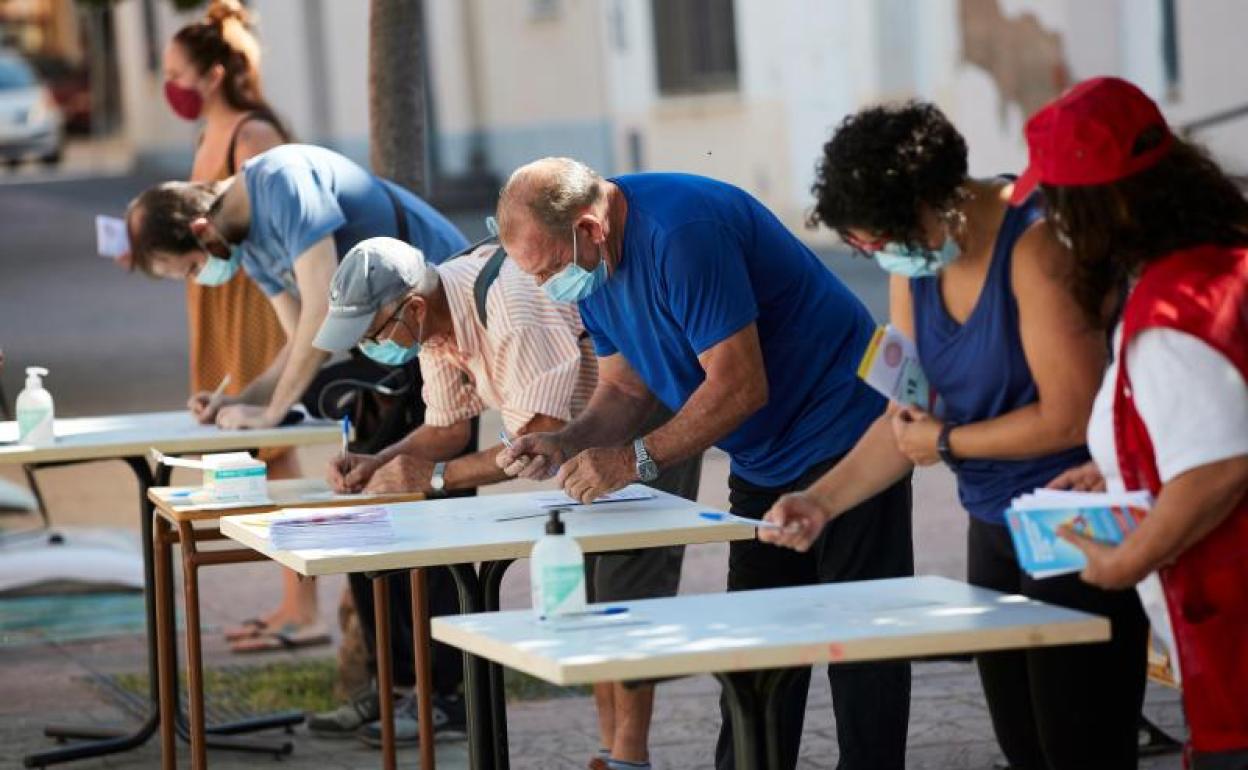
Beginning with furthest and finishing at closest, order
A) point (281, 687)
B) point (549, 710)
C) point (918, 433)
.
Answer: point (281, 687)
point (549, 710)
point (918, 433)

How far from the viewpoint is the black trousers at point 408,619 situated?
6398 millimetres

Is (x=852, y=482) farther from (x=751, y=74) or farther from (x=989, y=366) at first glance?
(x=751, y=74)

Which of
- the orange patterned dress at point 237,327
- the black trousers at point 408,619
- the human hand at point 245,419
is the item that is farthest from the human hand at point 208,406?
the orange patterned dress at point 237,327

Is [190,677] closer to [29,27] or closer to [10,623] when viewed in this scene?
[10,623]

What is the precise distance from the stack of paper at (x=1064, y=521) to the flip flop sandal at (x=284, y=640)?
176 inches

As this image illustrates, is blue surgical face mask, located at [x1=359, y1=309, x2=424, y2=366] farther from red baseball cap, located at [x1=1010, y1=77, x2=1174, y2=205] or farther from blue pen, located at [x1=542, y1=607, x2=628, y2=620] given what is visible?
red baseball cap, located at [x1=1010, y1=77, x2=1174, y2=205]

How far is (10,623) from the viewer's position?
27.8 ft

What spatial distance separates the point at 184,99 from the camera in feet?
24.8

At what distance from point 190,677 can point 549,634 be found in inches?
80.1

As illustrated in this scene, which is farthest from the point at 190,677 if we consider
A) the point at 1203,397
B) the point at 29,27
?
the point at 29,27

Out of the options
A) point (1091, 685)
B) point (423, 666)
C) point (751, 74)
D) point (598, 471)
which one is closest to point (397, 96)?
point (423, 666)

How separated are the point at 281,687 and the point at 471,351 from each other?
219cm

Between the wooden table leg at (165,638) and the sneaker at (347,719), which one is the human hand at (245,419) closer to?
the wooden table leg at (165,638)

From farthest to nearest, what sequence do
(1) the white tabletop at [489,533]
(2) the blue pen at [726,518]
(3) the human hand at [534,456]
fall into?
(3) the human hand at [534,456], (2) the blue pen at [726,518], (1) the white tabletop at [489,533]
